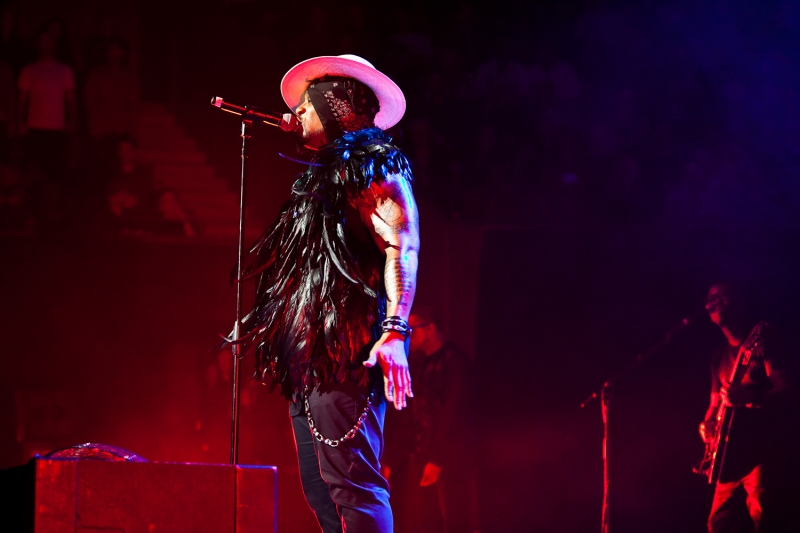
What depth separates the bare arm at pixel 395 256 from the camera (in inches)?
66.4

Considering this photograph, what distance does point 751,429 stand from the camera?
3.86 metres

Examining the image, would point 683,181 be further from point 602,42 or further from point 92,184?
point 92,184

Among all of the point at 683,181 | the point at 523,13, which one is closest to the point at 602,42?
the point at 523,13

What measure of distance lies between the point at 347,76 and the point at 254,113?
0.28 metres

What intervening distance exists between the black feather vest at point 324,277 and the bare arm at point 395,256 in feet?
0.13

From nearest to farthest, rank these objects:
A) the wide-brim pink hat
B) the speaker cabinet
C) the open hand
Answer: the speaker cabinet, the open hand, the wide-brim pink hat

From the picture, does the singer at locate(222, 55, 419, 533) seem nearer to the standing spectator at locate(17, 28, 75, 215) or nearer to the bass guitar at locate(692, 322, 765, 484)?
the standing spectator at locate(17, 28, 75, 215)

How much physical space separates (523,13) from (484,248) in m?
1.38

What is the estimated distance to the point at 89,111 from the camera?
13.6 feet

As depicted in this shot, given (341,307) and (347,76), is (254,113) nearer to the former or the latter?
(347,76)

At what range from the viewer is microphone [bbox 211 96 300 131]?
1.99 m

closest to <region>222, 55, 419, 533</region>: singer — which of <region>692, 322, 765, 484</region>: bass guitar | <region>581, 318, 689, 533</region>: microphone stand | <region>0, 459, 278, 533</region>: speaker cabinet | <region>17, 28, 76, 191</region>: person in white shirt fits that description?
<region>0, 459, 278, 533</region>: speaker cabinet

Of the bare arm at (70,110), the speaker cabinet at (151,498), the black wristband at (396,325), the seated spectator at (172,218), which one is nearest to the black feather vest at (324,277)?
the black wristband at (396,325)

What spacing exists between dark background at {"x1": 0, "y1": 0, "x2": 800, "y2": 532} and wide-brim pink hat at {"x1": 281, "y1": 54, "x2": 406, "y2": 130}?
199cm
